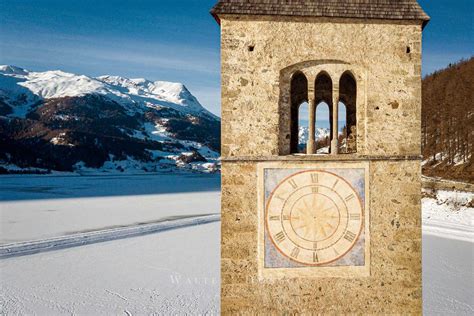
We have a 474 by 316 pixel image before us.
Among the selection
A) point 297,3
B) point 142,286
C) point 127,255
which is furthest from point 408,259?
point 127,255

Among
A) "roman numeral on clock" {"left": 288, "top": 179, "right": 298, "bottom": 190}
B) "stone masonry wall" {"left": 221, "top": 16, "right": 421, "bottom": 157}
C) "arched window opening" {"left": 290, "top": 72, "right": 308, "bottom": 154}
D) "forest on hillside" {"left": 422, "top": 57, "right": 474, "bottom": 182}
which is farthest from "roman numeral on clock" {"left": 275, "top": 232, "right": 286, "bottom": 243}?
"forest on hillside" {"left": 422, "top": 57, "right": 474, "bottom": 182}

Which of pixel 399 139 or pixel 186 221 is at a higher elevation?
pixel 399 139

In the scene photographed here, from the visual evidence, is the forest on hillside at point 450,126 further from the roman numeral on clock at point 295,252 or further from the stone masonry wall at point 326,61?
the roman numeral on clock at point 295,252

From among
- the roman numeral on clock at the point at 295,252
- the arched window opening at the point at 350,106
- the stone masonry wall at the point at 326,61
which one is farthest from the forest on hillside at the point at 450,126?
the roman numeral on clock at the point at 295,252

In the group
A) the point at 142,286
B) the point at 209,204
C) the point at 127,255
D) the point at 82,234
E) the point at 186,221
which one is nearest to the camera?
the point at 142,286

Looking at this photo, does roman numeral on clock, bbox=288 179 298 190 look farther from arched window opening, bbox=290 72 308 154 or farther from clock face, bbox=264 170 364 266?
arched window opening, bbox=290 72 308 154

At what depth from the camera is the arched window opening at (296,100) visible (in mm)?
9734

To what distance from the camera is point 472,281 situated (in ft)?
62.9

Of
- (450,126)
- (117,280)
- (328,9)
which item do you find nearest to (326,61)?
(328,9)

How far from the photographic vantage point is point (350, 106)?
10.0 metres

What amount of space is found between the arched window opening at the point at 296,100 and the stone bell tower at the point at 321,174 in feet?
4.59

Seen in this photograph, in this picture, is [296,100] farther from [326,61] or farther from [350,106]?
[326,61]

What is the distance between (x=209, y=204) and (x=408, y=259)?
123 ft

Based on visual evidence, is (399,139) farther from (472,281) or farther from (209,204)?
(209,204)
